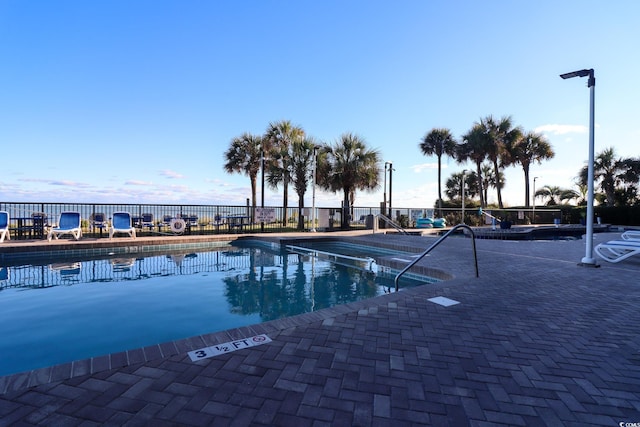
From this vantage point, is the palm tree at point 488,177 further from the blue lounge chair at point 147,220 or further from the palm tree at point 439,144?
the blue lounge chair at point 147,220

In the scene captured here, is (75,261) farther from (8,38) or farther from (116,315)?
(8,38)

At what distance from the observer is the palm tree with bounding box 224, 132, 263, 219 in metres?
19.5

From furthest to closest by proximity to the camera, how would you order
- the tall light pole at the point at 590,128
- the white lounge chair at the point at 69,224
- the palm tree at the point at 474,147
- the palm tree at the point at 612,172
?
the palm tree at the point at 612,172, the palm tree at the point at 474,147, the white lounge chair at the point at 69,224, the tall light pole at the point at 590,128

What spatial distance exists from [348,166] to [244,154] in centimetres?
784

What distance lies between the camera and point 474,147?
22.9m

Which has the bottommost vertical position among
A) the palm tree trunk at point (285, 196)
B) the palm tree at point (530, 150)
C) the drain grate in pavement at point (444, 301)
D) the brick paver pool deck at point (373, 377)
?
the drain grate in pavement at point (444, 301)

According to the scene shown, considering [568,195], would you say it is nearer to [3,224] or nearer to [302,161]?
[302,161]

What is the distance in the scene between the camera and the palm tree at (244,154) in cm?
1955

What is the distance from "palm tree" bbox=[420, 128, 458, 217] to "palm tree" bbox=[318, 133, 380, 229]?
11.0 meters

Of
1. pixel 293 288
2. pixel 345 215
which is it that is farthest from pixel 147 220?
pixel 345 215

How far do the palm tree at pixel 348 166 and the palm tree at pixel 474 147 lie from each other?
37.4 ft

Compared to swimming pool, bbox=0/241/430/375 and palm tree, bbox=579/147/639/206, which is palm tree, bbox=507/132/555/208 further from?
swimming pool, bbox=0/241/430/375

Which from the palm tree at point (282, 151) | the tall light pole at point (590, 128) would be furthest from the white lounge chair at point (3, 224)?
the tall light pole at point (590, 128)

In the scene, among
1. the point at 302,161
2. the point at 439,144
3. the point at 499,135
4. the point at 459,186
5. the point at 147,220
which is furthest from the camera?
the point at 459,186
